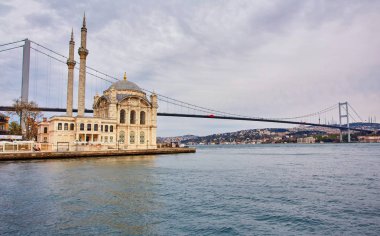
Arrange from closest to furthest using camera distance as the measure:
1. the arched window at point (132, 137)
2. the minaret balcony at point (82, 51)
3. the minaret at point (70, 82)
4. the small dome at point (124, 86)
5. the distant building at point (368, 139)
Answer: the minaret balcony at point (82, 51) < the minaret at point (70, 82) < the arched window at point (132, 137) < the small dome at point (124, 86) < the distant building at point (368, 139)

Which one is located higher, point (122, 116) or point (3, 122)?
point (122, 116)

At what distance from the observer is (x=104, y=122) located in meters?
47.7

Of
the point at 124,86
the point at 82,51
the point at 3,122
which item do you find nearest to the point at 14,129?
the point at 3,122

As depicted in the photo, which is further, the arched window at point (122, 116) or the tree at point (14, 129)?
the tree at point (14, 129)

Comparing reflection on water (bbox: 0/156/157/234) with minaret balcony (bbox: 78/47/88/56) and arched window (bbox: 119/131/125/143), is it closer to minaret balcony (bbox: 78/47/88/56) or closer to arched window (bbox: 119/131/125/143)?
minaret balcony (bbox: 78/47/88/56)

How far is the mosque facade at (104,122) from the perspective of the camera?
43472 mm

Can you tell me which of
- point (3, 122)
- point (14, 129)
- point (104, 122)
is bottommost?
point (14, 129)

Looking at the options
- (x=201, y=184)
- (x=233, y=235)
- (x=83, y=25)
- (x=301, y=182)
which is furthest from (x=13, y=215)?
(x=83, y=25)

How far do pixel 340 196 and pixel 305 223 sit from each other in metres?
5.20

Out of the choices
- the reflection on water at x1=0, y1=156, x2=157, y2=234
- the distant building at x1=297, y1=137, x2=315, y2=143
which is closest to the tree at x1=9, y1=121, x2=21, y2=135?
the reflection on water at x1=0, y1=156, x2=157, y2=234

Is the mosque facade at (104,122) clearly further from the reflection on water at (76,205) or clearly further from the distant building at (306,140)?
the distant building at (306,140)

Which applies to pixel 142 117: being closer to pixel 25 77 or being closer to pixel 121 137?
pixel 121 137

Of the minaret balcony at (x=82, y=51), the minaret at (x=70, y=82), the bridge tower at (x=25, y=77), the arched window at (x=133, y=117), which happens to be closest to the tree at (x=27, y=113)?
the bridge tower at (x=25, y=77)

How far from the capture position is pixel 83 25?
4434 centimetres
